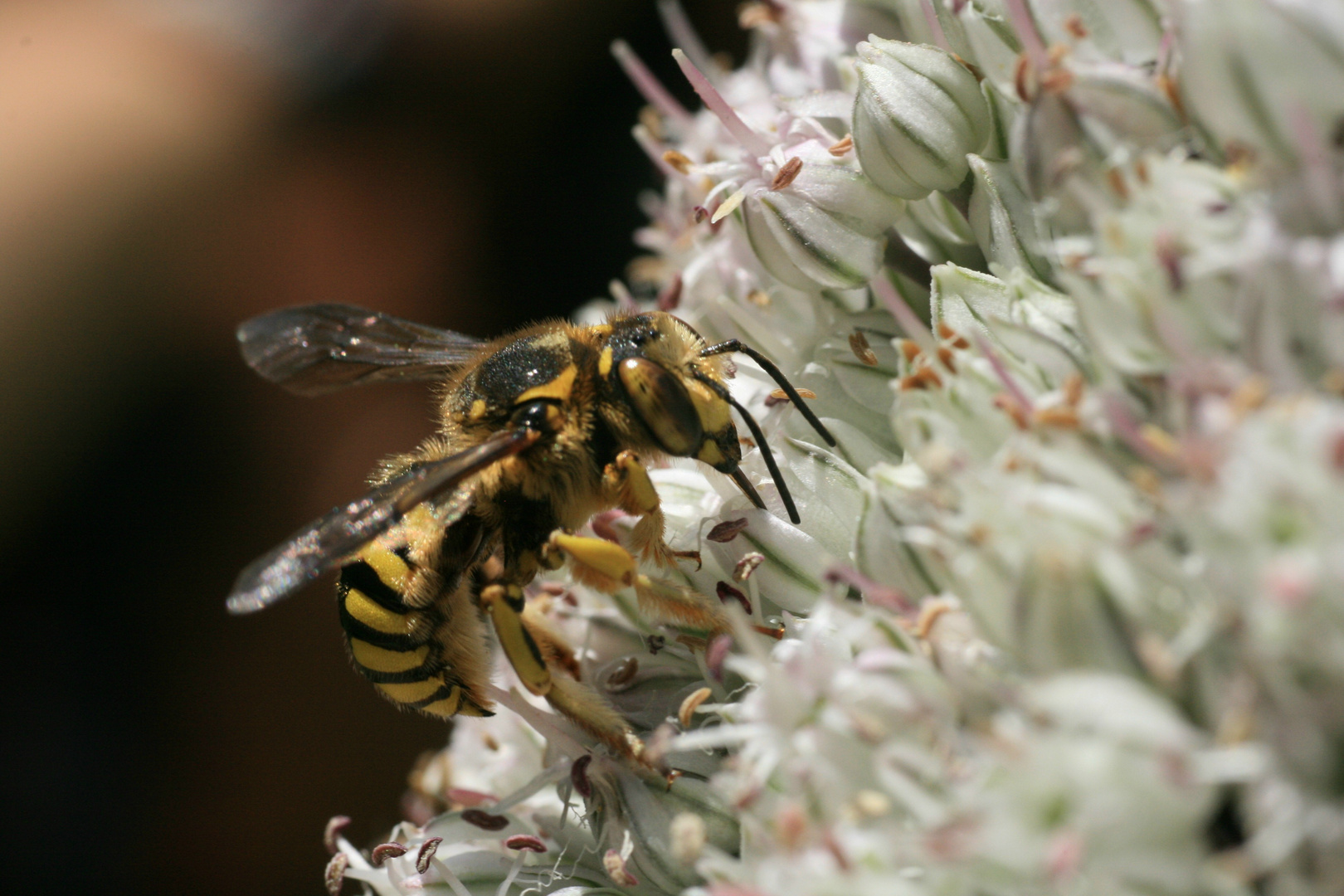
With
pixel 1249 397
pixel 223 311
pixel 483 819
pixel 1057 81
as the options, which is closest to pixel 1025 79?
pixel 1057 81

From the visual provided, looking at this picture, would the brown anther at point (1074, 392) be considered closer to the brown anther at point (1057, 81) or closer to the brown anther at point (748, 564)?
the brown anther at point (1057, 81)

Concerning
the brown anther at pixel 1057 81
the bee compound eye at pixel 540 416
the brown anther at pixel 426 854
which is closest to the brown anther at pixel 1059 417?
the brown anther at pixel 1057 81

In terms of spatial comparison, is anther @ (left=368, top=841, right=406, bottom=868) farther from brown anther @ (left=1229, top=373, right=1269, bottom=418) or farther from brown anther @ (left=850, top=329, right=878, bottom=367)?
brown anther @ (left=1229, top=373, right=1269, bottom=418)

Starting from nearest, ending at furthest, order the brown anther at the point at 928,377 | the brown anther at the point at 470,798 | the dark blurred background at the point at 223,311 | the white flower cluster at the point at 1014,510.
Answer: the white flower cluster at the point at 1014,510 → the brown anther at the point at 928,377 → the brown anther at the point at 470,798 → the dark blurred background at the point at 223,311

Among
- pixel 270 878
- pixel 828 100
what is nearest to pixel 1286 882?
pixel 828 100

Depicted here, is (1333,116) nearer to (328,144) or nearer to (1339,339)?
(1339,339)

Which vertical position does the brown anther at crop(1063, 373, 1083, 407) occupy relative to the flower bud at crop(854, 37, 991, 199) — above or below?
below

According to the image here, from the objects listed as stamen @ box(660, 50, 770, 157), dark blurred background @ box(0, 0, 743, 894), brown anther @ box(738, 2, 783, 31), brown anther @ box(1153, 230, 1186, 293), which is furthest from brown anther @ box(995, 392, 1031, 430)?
dark blurred background @ box(0, 0, 743, 894)
